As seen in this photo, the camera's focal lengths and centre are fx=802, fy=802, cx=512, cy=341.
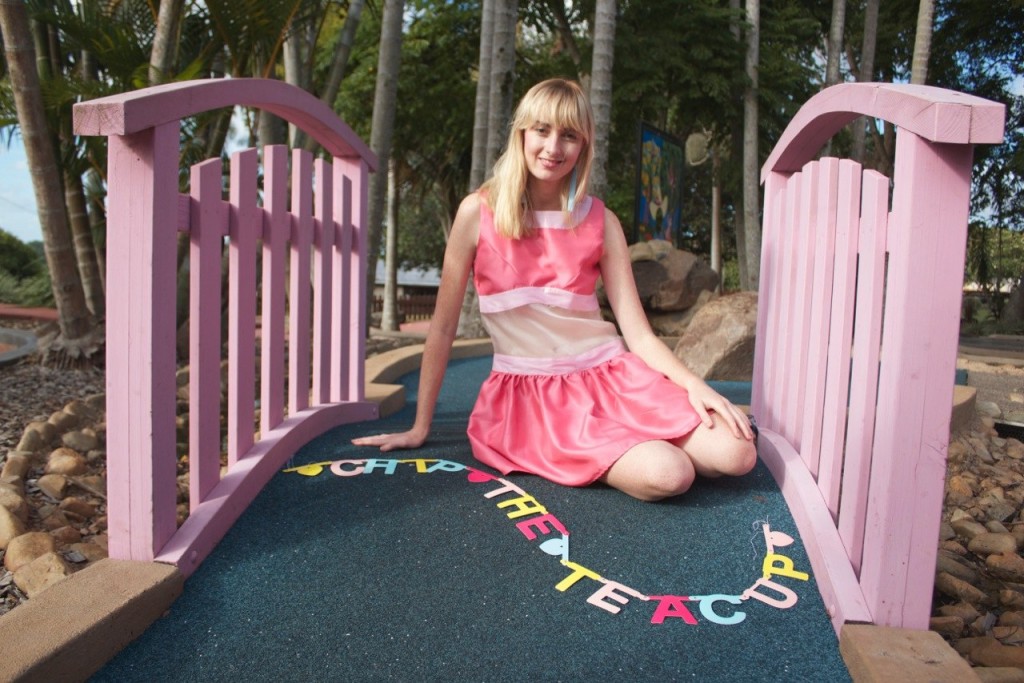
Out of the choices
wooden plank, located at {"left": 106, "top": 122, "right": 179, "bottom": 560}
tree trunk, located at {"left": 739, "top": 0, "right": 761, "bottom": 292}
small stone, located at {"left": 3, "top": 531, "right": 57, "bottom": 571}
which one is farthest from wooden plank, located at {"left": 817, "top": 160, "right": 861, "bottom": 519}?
tree trunk, located at {"left": 739, "top": 0, "right": 761, "bottom": 292}

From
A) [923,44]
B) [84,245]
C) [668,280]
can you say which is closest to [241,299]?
[84,245]

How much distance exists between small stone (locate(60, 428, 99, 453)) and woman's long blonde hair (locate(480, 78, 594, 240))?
2.31 metres

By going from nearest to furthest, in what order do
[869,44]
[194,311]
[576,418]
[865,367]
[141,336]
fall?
[141,336] → [865,367] → [194,311] → [576,418] → [869,44]

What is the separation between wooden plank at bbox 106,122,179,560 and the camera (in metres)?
1.84

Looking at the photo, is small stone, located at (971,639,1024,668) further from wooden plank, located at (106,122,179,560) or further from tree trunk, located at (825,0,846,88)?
tree trunk, located at (825,0,846,88)

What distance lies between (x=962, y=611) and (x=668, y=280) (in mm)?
6321

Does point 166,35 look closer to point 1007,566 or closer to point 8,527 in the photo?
point 8,527

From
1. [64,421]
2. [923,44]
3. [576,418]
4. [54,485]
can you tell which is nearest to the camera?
[576,418]

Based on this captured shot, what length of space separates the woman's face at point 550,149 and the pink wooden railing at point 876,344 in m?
0.77

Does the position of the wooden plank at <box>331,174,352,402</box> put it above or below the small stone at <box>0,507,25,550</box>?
above

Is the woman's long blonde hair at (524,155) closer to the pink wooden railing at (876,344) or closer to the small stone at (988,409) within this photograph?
the pink wooden railing at (876,344)

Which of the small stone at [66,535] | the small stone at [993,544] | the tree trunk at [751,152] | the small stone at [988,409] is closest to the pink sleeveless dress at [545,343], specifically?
the small stone at [66,535]

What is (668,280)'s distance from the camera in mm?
8562

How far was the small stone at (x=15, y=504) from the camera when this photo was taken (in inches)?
104
